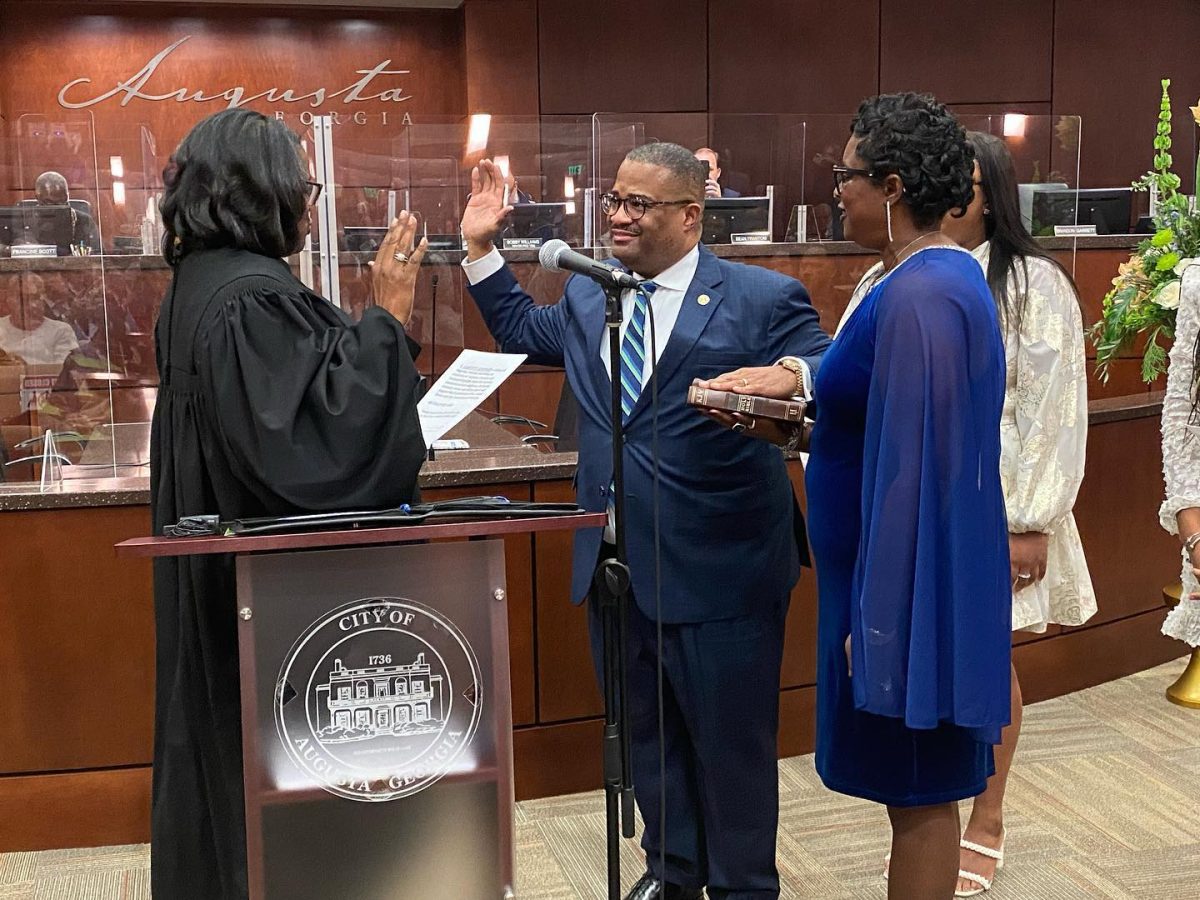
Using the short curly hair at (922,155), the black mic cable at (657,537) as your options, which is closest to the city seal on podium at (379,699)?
the black mic cable at (657,537)

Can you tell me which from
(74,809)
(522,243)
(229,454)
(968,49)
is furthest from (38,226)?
(968,49)

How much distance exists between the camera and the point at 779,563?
7.84 feet

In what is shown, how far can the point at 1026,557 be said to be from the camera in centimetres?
248

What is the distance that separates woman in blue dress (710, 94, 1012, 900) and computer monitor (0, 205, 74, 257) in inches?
104

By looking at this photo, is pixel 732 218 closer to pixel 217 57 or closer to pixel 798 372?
pixel 798 372

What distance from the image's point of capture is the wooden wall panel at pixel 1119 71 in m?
8.83

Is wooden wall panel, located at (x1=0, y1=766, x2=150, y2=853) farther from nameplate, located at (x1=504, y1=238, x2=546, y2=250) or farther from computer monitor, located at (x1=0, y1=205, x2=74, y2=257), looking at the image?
nameplate, located at (x1=504, y1=238, x2=546, y2=250)

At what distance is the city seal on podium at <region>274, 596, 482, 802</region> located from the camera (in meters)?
1.69

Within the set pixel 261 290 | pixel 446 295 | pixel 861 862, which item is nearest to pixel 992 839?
pixel 861 862

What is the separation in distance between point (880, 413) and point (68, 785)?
217cm

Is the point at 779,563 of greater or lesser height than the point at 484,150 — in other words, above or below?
below

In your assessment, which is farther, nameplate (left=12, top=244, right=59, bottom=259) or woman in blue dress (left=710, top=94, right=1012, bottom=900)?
nameplate (left=12, top=244, right=59, bottom=259)

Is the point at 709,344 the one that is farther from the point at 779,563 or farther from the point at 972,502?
the point at 972,502

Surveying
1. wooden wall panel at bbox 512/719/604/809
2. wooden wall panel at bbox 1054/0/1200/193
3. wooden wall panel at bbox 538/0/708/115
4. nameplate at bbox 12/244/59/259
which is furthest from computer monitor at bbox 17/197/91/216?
wooden wall panel at bbox 1054/0/1200/193
